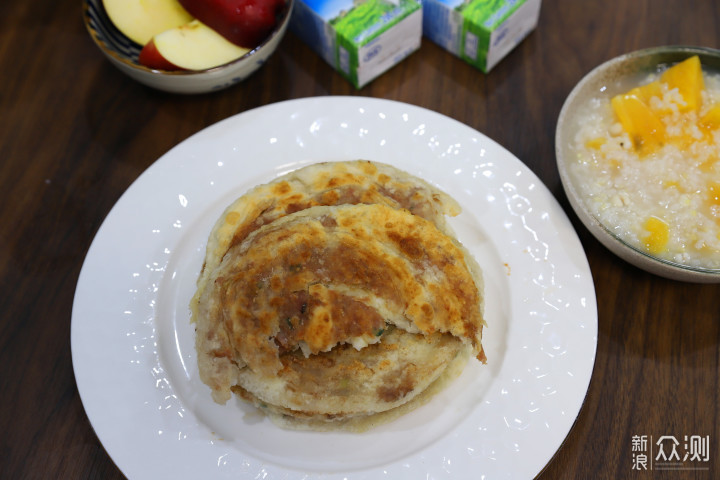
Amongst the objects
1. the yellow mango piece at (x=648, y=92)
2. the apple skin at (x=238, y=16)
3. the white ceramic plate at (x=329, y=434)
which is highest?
the apple skin at (x=238, y=16)

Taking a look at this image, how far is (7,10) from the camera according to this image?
9.52 ft

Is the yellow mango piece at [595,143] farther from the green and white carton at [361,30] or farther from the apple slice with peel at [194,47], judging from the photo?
the apple slice with peel at [194,47]

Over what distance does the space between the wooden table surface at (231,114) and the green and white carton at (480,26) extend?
0.07 m

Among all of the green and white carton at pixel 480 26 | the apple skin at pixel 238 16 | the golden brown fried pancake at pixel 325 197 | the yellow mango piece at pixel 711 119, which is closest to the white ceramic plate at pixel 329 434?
the golden brown fried pancake at pixel 325 197

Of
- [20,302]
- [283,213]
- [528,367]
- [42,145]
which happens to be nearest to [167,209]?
[283,213]

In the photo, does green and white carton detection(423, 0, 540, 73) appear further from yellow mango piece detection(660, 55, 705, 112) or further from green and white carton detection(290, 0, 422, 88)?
yellow mango piece detection(660, 55, 705, 112)

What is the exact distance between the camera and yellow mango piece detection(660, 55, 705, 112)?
89.0 inches

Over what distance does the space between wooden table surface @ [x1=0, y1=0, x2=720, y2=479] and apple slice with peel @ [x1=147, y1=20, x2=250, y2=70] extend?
0.84ft

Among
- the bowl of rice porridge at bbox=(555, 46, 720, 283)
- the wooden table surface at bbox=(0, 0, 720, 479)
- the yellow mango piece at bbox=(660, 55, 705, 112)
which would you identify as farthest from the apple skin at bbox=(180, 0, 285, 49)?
the yellow mango piece at bbox=(660, 55, 705, 112)

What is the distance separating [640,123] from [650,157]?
146 millimetres

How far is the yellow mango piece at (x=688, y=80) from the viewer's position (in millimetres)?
2260

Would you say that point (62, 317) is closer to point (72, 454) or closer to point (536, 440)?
point (72, 454)

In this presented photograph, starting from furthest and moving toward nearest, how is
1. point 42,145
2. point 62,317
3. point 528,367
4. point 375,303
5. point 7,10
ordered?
point 7,10 < point 42,145 < point 62,317 < point 528,367 < point 375,303

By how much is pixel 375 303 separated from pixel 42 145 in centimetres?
174
